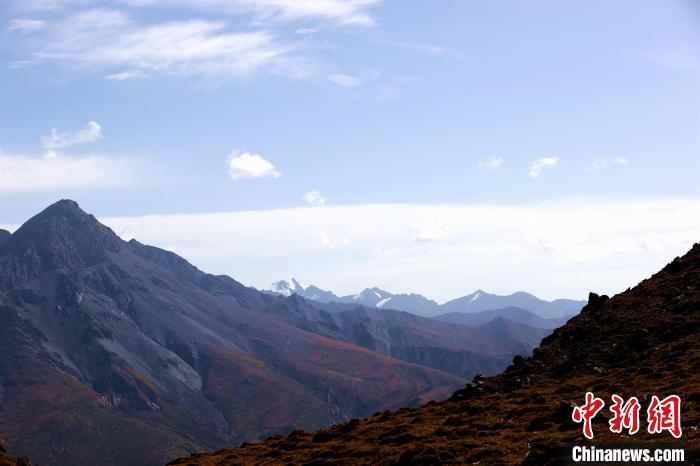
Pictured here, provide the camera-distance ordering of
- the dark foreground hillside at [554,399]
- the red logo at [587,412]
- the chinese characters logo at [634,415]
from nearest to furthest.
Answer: the chinese characters logo at [634,415], the red logo at [587,412], the dark foreground hillside at [554,399]

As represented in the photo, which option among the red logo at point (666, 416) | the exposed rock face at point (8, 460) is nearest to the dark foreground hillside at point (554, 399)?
the red logo at point (666, 416)

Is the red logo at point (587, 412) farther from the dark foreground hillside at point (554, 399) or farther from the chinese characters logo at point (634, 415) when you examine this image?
the dark foreground hillside at point (554, 399)

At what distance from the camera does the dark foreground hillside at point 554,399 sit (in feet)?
157

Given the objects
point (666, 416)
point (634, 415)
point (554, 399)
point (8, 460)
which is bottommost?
point (8, 460)

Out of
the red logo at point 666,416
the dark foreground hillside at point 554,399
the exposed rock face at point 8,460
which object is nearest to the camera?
the red logo at point 666,416

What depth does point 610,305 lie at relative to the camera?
3455 inches

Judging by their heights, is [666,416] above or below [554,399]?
above

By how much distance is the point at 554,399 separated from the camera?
60000mm

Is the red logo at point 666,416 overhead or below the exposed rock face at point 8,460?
overhead

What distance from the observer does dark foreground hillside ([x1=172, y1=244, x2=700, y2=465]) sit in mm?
48000

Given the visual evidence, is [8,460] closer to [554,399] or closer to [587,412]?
[554,399]

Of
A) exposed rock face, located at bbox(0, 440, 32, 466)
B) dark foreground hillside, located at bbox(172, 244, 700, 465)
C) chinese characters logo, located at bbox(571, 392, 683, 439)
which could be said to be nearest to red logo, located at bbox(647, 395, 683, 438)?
chinese characters logo, located at bbox(571, 392, 683, 439)

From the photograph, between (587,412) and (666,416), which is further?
(587,412)

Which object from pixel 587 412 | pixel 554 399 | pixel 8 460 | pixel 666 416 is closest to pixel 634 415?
pixel 666 416
